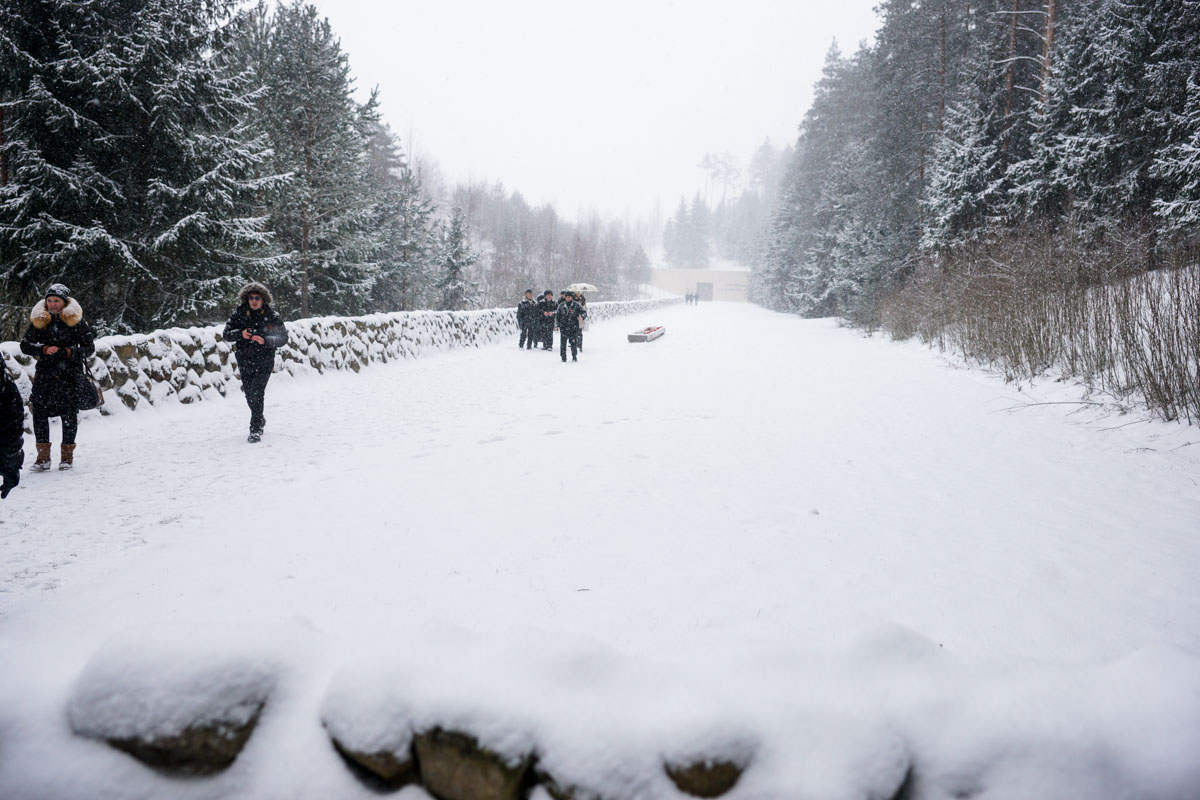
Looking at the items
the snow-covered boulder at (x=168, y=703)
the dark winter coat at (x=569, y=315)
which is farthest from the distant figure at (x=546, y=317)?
the snow-covered boulder at (x=168, y=703)

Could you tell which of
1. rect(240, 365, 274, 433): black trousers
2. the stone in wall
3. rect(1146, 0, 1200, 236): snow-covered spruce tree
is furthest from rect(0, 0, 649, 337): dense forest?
rect(1146, 0, 1200, 236): snow-covered spruce tree

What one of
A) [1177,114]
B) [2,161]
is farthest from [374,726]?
[1177,114]

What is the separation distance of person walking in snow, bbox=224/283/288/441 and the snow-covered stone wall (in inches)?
84.9

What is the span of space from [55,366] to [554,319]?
11079 mm

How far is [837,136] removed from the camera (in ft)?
115

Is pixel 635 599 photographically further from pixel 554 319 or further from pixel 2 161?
pixel 2 161

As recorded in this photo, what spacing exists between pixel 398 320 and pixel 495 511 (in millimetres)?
10692

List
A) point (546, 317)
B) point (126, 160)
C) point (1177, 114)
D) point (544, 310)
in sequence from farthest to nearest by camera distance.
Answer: point (546, 317), point (544, 310), point (1177, 114), point (126, 160)

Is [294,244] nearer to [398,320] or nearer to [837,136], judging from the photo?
[398,320]

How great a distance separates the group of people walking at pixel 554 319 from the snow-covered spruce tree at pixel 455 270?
409 inches

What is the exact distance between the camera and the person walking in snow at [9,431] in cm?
332

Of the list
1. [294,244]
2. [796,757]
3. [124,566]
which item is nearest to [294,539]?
[124,566]

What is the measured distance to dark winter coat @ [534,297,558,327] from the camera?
47.3 feet

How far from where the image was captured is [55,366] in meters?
4.71
